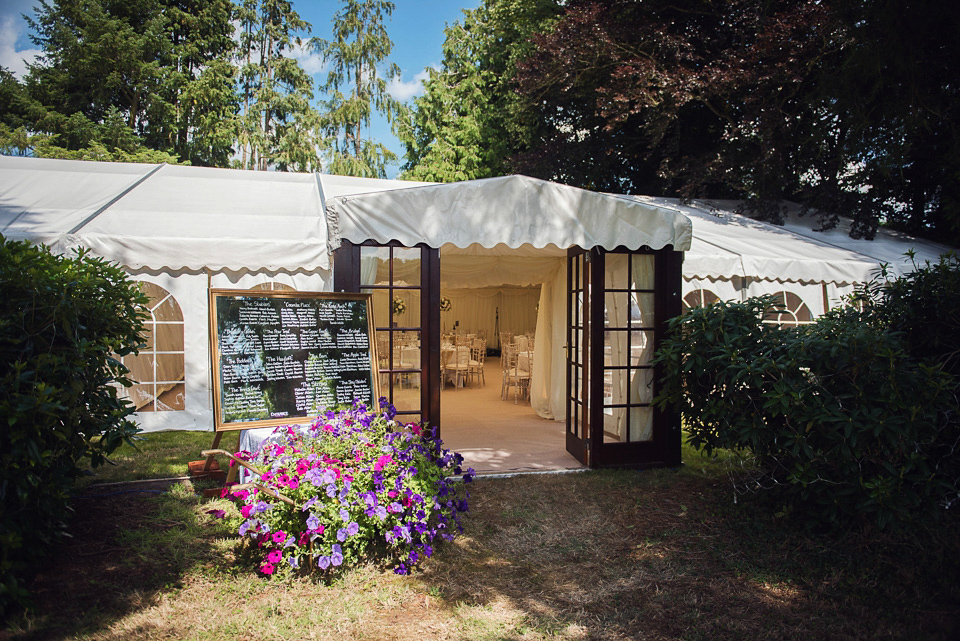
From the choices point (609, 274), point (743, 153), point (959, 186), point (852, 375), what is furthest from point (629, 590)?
point (743, 153)

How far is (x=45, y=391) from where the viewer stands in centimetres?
235

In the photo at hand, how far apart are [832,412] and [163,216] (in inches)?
235

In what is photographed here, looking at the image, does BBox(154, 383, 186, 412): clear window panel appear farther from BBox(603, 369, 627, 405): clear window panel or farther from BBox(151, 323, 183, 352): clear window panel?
BBox(603, 369, 627, 405): clear window panel

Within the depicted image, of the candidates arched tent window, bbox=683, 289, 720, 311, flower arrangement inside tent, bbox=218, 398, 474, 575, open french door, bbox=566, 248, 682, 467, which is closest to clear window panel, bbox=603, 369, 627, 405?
open french door, bbox=566, 248, 682, 467

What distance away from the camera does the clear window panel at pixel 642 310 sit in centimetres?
485

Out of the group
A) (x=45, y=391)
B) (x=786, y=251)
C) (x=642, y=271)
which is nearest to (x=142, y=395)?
(x=45, y=391)

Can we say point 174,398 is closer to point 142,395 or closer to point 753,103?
point 142,395

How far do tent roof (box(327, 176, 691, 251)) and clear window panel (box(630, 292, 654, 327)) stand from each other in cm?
51

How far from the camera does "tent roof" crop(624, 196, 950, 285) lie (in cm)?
637

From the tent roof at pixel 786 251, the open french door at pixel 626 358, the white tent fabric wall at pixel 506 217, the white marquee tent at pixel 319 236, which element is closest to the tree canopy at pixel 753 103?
the tent roof at pixel 786 251

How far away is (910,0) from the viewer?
11.5ft

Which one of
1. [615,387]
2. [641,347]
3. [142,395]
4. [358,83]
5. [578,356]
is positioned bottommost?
[142,395]

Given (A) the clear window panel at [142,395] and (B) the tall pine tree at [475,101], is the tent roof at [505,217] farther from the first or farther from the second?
(B) the tall pine tree at [475,101]

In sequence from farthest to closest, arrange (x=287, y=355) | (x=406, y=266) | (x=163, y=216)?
(x=163, y=216)
(x=406, y=266)
(x=287, y=355)
